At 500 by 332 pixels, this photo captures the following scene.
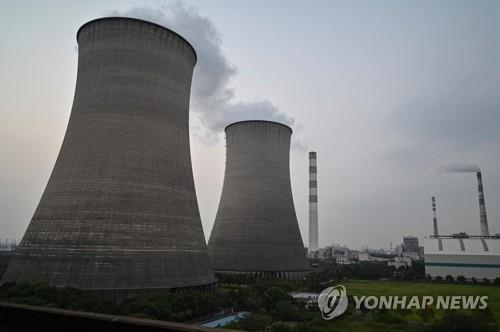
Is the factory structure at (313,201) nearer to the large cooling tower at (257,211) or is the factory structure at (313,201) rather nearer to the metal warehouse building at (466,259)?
the metal warehouse building at (466,259)

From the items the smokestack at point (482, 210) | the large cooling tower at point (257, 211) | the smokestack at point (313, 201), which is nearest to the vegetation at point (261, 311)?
the large cooling tower at point (257, 211)

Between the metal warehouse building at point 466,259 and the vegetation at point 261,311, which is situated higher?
the metal warehouse building at point 466,259

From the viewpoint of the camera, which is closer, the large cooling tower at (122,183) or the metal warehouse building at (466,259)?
the large cooling tower at (122,183)

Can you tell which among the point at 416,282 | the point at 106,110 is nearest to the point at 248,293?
the point at 106,110

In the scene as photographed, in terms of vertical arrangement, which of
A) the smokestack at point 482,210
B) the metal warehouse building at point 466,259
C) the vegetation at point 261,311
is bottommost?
the vegetation at point 261,311

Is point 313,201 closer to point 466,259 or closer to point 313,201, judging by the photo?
point 313,201

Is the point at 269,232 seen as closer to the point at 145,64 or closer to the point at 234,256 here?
the point at 234,256

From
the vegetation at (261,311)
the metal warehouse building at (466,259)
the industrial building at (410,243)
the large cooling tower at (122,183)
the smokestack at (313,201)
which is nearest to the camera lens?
the vegetation at (261,311)
